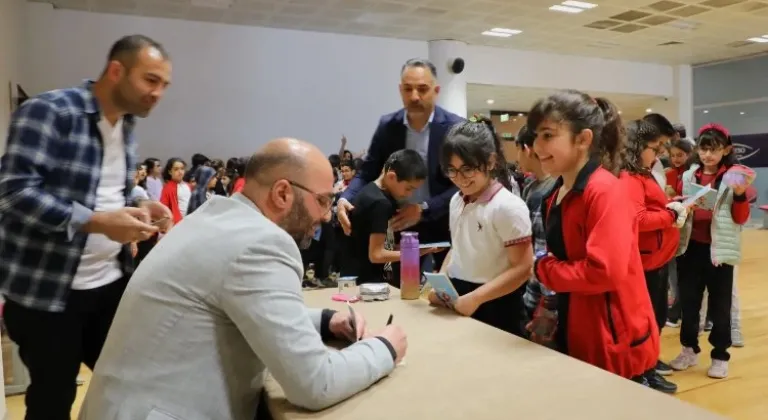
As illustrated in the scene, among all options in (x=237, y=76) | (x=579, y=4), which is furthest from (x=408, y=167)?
(x=237, y=76)

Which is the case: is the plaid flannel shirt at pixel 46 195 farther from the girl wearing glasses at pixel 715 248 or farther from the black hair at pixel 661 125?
the girl wearing glasses at pixel 715 248

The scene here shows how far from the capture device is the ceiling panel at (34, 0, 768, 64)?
308 inches

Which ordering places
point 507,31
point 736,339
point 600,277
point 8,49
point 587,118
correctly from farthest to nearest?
point 507,31 < point 8,49 < point 736,339 < point 587,118 < point 600,277

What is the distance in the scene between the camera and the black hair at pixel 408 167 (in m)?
2.55

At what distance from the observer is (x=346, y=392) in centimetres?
123

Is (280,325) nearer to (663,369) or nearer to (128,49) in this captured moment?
(128,49)

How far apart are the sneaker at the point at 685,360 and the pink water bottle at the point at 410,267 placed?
2362 millimetres

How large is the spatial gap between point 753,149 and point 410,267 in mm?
10292

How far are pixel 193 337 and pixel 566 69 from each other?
1127cm

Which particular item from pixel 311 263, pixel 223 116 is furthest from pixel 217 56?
pixel 311 263

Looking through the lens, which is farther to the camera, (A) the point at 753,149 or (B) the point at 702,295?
(A) the point at 753,149

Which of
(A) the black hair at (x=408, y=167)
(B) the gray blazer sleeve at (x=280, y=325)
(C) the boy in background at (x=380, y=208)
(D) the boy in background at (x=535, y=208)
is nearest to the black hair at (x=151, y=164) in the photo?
(D) the boy in background at (x=535, y=208)

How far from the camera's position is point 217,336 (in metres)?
1.21

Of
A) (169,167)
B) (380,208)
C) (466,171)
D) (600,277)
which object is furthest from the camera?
(169,167)
